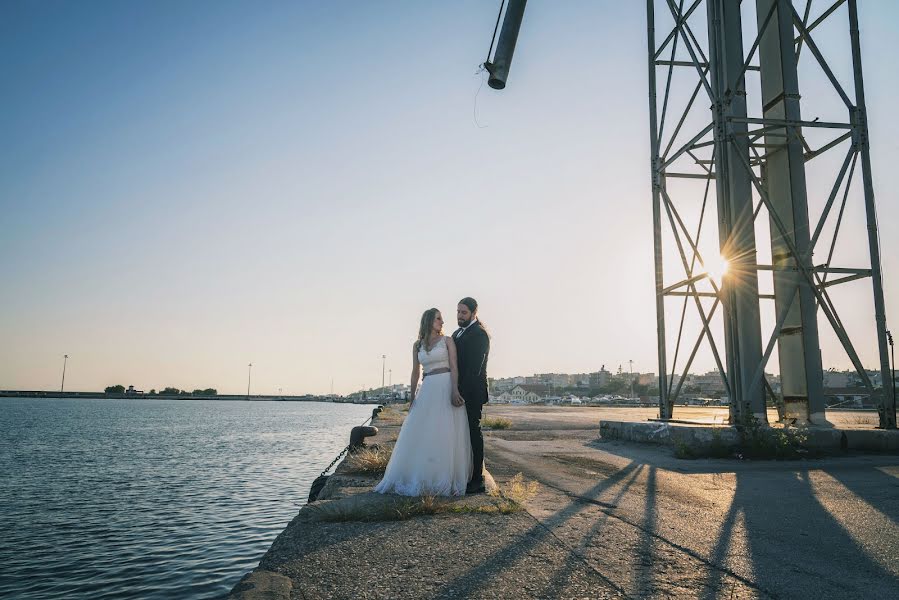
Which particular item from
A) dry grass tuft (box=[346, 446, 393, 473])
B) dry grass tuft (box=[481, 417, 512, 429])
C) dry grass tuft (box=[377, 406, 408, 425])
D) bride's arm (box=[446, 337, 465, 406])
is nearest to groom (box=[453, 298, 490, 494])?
bride's arm (box=[446, 337, 465, 406])

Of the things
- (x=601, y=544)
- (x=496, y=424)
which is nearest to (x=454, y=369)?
(x=601, y=544)

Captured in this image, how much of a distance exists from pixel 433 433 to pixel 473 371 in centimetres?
76

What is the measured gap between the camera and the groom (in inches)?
216

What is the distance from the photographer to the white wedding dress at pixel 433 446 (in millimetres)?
5207

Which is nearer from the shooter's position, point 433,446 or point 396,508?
point 396,508

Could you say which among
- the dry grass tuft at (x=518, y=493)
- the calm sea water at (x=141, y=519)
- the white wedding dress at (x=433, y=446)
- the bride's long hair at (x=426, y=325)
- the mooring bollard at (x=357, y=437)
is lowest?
the calm sea water at (x=141, y=519)

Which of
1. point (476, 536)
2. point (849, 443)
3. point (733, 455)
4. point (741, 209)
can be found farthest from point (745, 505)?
point (741, 209)

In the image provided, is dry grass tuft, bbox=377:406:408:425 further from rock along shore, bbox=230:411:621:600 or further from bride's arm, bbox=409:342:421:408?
rock along shore, bbox=230:411:621:600

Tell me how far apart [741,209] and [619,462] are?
550cm

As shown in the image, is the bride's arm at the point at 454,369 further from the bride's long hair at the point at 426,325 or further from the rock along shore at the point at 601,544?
the rock along shore at the point at 601,544

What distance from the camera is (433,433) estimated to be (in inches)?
211

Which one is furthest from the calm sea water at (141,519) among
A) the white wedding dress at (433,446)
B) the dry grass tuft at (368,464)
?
the white wedding dress at (433,446)

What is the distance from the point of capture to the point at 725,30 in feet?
36.1

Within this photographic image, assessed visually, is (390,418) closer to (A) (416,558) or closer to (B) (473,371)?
(B) (473,371)
